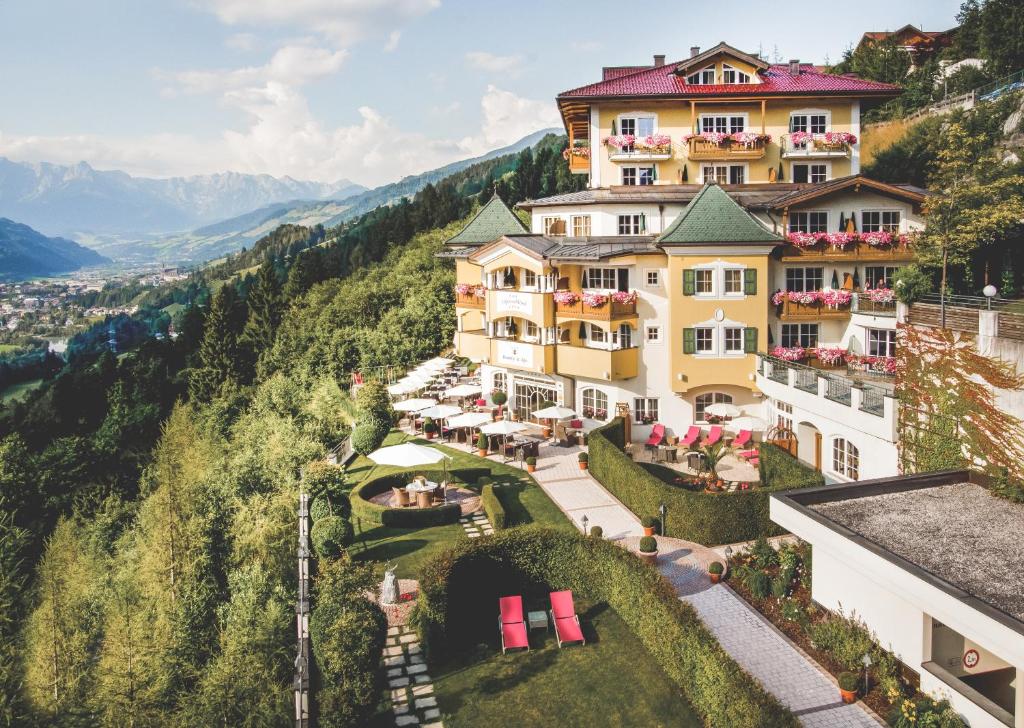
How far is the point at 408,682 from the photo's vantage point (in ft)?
61.8

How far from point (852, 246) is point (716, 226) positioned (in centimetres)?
615

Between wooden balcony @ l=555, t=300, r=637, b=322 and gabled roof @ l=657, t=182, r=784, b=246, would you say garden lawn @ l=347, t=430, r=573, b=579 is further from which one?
gabled roof @ l=657, t=182, r=784, b=246

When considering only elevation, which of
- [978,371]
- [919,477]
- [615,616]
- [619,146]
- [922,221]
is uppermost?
[619,146]

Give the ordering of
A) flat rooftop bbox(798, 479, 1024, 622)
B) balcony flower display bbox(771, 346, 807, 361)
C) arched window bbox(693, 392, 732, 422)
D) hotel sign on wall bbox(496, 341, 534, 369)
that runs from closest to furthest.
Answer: flat rooftop bbox(798, 479, 1024, 622) < balcony flower display bbox(771, 346, 807, 361) < arched window bbox(693, 392, 732, 422) < hotel sign on wall bbox(496, 341, 534, 369)

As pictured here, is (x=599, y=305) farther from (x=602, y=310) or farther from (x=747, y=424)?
(x=747, y=424)

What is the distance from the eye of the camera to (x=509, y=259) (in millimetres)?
40625

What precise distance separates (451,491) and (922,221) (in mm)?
24120

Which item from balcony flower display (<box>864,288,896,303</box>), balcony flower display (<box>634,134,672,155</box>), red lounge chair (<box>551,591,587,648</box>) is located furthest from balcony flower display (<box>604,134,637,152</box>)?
red lounge chair (<box>551,591,587,648</box>)

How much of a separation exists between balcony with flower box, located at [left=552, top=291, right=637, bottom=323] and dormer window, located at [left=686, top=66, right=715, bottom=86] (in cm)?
1243

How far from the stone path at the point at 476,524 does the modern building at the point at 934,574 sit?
11.1 m

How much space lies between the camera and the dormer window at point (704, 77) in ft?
135

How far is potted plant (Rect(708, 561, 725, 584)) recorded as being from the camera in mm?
22784

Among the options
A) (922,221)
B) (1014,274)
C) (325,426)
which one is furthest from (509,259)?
(1014,274)

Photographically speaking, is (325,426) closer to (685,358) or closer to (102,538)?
(102,538)
